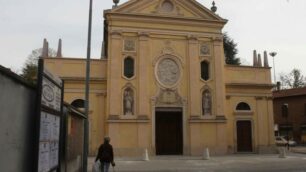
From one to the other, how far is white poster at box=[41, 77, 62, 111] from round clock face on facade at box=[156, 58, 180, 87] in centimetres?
2237

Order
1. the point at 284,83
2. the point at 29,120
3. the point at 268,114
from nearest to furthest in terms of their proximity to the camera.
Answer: the point at 29,120 < the point at 268,114 < the point at 284,83

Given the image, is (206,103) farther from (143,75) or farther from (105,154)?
(105,154)

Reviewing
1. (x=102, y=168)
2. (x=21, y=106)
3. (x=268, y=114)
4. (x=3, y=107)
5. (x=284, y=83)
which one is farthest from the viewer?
(x=284, y=83)

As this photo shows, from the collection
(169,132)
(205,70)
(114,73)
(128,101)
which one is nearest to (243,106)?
(205,70)

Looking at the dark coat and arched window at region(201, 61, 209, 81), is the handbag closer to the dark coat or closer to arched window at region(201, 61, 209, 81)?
the dark coat

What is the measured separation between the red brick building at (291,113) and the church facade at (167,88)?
25.0 m

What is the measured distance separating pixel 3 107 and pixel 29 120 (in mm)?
1236

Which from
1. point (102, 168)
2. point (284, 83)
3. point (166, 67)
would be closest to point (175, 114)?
point (166, 67)

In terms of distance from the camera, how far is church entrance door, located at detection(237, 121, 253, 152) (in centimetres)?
3266

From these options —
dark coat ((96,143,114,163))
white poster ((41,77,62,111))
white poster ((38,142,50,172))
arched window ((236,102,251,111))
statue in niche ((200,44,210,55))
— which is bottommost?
dark coat ((96,143,114,163))

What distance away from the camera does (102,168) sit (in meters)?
15.0

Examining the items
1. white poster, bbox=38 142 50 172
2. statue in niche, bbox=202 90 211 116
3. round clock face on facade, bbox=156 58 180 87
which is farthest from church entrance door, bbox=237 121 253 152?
white poster, bbox=38 142 50 172

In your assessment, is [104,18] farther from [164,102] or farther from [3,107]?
[3,107]

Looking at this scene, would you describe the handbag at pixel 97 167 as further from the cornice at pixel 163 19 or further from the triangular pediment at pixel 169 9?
the triangular pediment at pixel 169 9
